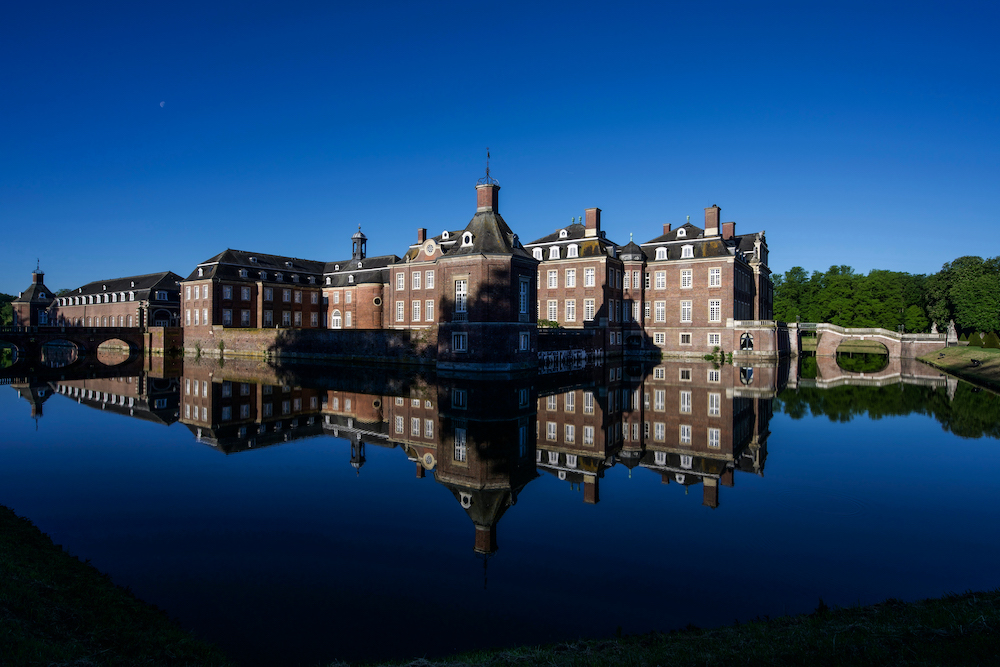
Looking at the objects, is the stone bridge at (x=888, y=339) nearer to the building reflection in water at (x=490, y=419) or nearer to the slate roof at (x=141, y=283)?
the building reflection in water at (x=490, y=419)

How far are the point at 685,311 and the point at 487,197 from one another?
2048 cm

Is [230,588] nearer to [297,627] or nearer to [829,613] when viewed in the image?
[297,627]

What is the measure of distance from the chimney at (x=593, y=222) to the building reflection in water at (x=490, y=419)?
1622 cm

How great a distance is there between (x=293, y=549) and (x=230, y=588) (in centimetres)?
110

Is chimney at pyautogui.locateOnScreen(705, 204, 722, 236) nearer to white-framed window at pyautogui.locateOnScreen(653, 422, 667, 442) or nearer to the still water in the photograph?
the still water

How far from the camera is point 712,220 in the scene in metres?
41.3

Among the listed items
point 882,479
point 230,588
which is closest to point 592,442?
point 882,479

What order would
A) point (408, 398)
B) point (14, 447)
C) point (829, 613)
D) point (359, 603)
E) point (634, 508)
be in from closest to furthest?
1. point (829, 613)
2. point (359, 603)
3. point (634, 508)
4. point (14, 447)
5. point (408, 398)

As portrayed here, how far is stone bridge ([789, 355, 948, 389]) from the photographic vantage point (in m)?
27.0

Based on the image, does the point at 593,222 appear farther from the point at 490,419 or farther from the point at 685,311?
the point at 490,419

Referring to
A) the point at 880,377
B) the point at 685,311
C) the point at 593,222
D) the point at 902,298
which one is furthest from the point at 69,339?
the point at 902,298

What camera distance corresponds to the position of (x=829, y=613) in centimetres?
520

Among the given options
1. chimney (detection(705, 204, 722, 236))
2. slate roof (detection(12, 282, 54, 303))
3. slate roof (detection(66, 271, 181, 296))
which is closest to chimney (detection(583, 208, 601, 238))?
chimney (detection(705, 204, 722, 236))

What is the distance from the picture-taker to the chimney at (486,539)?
7.15 metres
